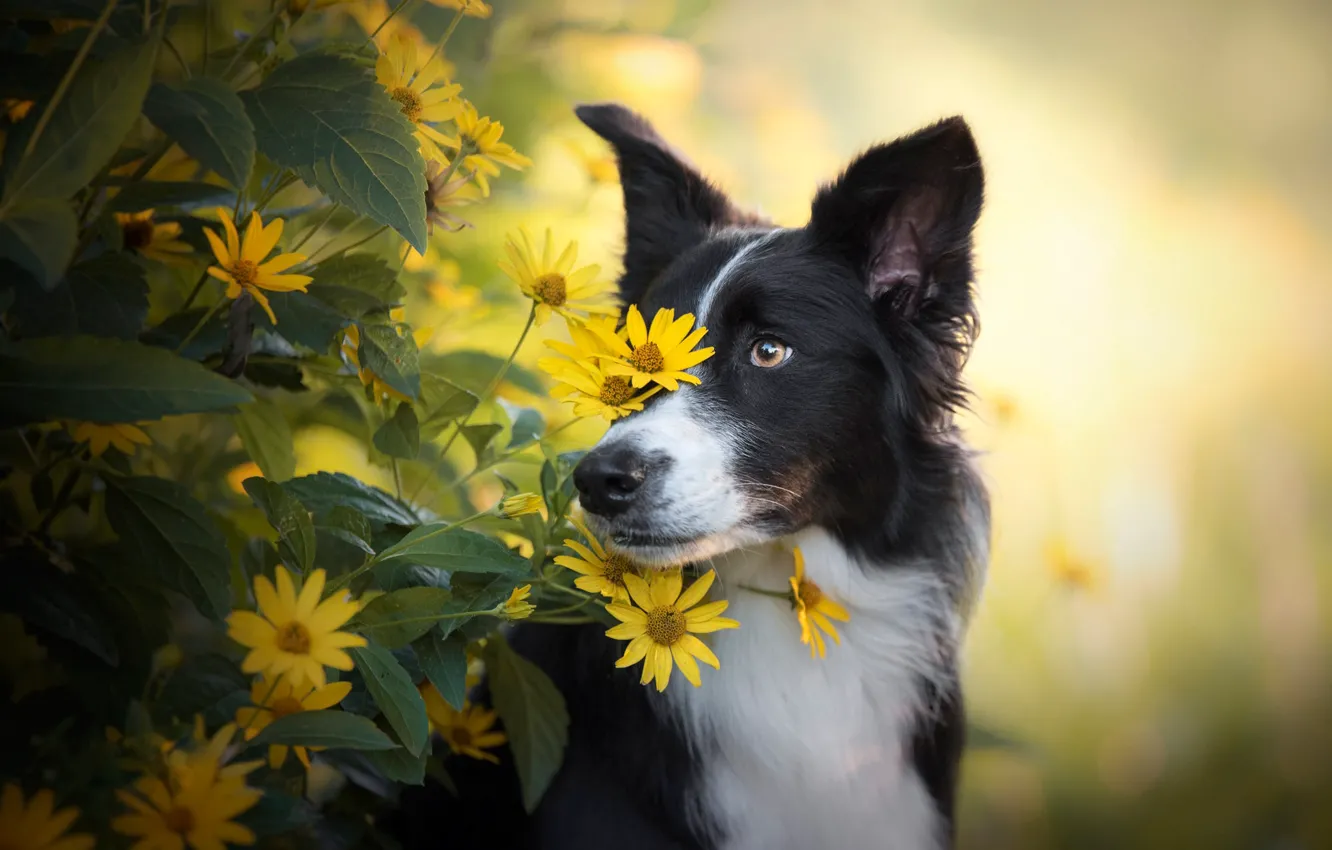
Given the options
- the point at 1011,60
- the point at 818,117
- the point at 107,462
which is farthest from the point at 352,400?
the point at 1011,60

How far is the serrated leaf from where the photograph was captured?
1184 mm

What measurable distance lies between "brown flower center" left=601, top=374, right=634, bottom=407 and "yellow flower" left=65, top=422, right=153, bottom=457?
22.9 inches

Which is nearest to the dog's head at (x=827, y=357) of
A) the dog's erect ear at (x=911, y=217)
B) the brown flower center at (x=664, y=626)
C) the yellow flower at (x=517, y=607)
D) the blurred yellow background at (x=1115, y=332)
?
the dog's erect ear at (x=911, y=217)

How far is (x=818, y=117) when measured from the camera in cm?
375

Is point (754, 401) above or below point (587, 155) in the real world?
below

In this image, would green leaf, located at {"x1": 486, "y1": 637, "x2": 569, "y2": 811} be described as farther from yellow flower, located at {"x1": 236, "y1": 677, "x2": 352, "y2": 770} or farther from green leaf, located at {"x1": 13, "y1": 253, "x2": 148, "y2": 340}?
green leaf, located at {"x1": 13, "y1": 253, "x2": 148, "y2": 340}

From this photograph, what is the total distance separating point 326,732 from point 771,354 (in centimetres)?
84

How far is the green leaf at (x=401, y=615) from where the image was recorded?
4.28ft

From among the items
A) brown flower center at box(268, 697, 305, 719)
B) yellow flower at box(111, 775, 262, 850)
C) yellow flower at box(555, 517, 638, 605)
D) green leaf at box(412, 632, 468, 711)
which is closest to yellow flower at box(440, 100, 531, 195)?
yellow flower at box(555, 517, 638, 605)

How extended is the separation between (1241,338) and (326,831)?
3401mm

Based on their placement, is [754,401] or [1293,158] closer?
[754,401]

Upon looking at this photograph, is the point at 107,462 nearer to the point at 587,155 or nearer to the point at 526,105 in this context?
the point at 587,155

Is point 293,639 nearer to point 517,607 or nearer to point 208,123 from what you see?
point 517,607

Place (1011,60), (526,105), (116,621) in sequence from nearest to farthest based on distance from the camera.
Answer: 1. (116,621)
2. (526,105)
3. (1011,60)
